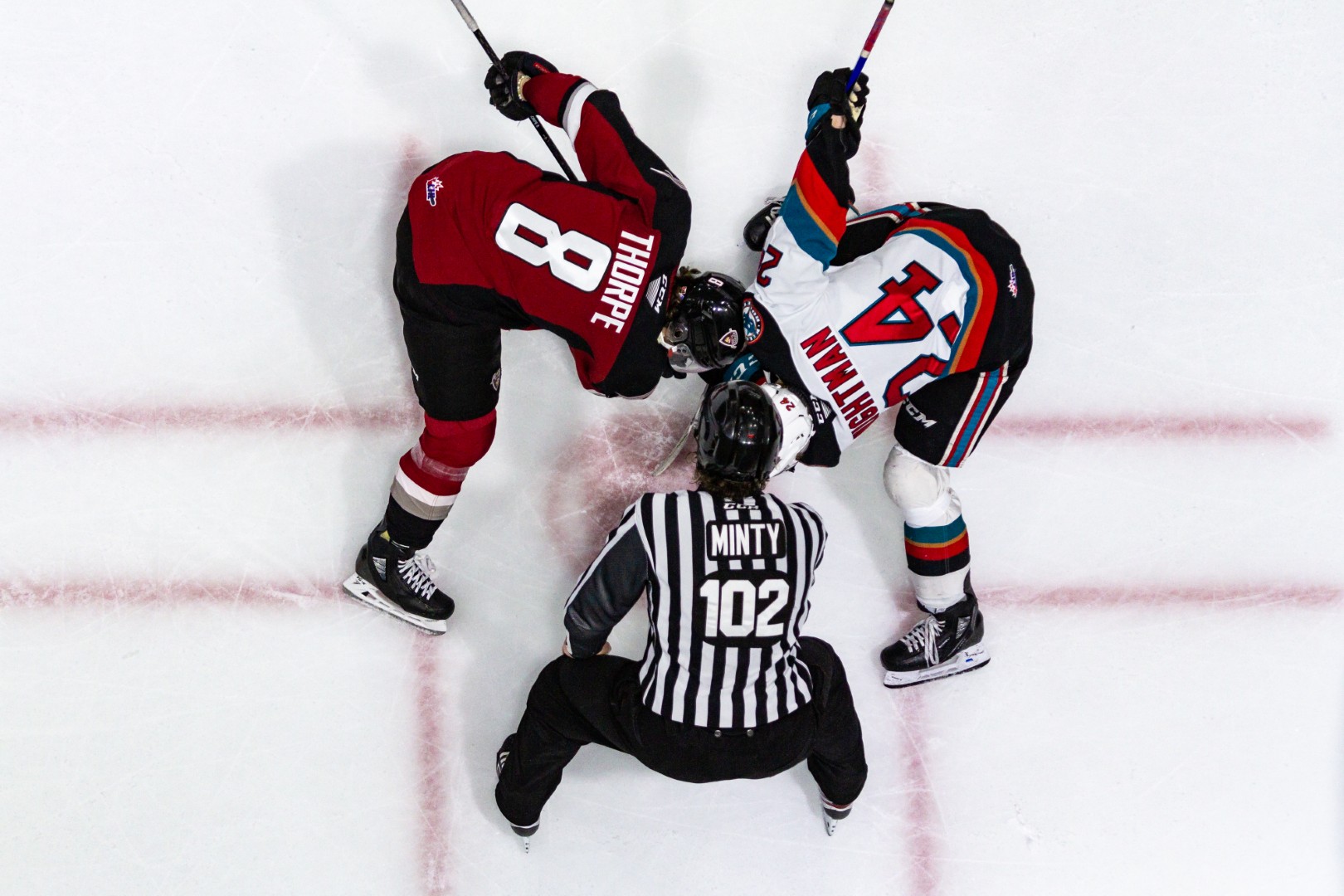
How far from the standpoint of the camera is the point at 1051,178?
366 cm

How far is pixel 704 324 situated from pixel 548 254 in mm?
468

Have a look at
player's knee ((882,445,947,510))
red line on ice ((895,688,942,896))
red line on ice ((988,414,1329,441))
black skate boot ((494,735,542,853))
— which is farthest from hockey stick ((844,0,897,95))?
black skate boot ((494,735,542,853))

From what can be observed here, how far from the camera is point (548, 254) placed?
Result: 8.71 ft

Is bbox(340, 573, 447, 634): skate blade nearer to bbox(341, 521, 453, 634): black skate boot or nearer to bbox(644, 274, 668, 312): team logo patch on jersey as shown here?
bbox(341, 521, 453, 634): black skate boot

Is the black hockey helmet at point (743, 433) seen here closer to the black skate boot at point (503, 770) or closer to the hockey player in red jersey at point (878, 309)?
the hockey player in red jersey at point (878, 309)

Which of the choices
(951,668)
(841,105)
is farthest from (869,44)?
(951,668)

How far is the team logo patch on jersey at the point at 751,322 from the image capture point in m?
2.75

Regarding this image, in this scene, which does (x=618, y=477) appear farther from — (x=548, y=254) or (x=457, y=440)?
(x=548, y=254)

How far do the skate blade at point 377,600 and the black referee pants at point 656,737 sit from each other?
552mm

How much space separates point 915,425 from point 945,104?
1.29 meters

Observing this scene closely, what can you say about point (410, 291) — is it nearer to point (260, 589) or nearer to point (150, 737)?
point (260, 589)

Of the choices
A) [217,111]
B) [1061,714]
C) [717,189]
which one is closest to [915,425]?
[717,189]

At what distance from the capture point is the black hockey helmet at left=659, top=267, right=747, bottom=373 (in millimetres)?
2691

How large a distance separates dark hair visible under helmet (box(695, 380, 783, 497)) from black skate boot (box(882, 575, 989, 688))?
1.22m
